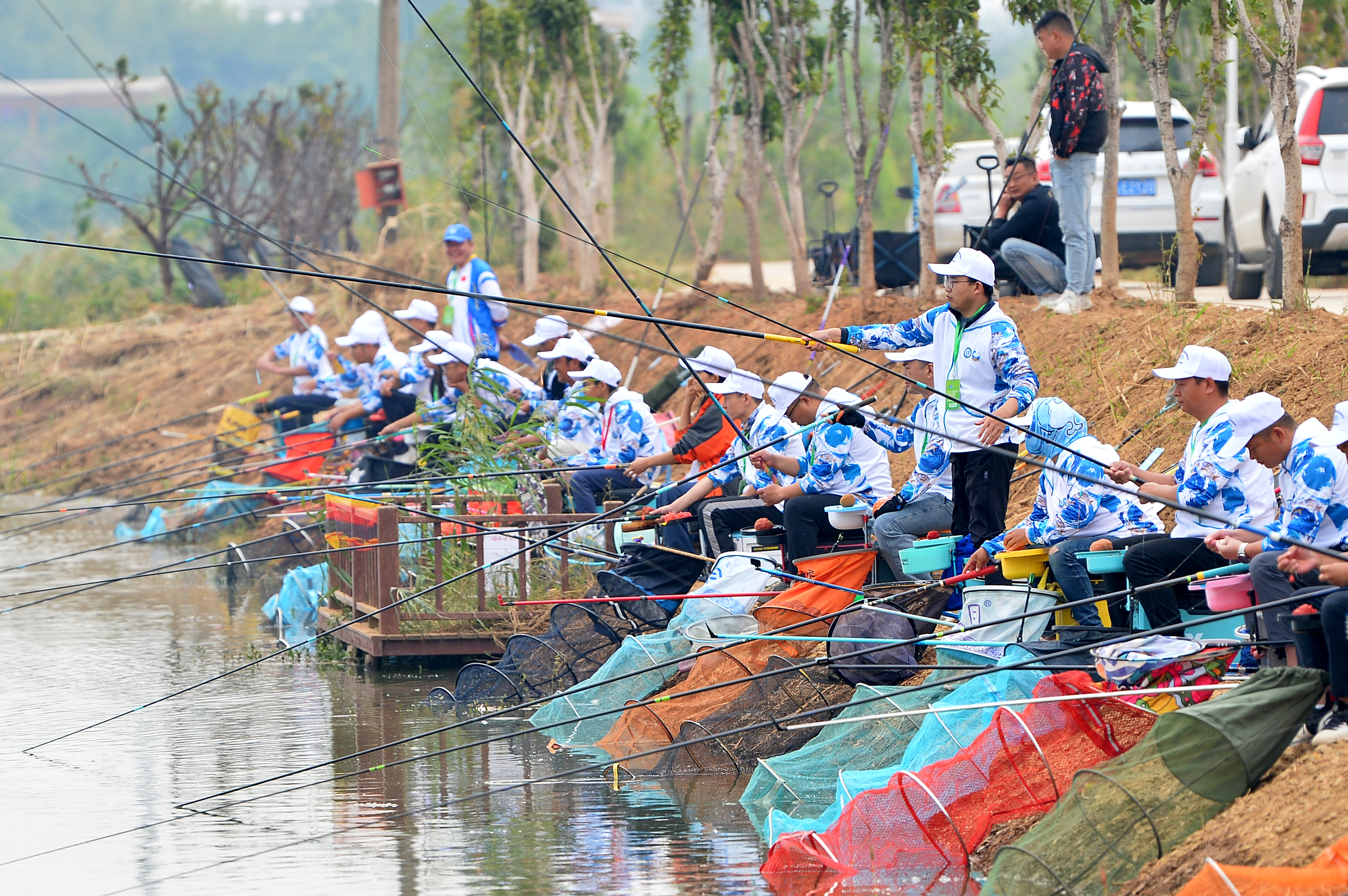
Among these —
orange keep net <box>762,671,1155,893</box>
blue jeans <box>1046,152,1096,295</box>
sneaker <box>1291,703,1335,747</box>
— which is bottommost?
orange keep net <box>762,671,1155,893</box>

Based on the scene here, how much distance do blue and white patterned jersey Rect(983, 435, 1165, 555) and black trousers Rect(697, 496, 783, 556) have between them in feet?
8.44

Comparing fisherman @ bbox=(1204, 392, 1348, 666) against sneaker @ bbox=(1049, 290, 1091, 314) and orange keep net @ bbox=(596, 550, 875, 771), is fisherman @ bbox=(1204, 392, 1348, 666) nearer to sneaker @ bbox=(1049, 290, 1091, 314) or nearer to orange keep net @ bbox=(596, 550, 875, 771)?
orange keep net @ bbox=(596, 550, 875, 771)

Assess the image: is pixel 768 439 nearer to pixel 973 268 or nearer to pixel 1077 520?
pixel 973 268

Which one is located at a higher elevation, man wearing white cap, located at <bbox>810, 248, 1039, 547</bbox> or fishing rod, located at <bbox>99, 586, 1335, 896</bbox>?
man wearing white cap, located at <bbox>810, 248, 1039, 547</bbox>

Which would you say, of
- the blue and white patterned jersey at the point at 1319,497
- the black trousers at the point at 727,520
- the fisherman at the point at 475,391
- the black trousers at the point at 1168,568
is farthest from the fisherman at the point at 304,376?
the blue and white patterned jersey at the point at 1319,497

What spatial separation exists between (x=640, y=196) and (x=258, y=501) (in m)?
28.9

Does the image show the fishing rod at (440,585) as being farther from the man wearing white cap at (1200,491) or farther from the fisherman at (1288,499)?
the fisherman at (1288,499)

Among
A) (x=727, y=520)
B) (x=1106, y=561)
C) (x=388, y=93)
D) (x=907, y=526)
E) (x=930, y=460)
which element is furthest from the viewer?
(x=388, y=93)

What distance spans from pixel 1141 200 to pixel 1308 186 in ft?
9.13

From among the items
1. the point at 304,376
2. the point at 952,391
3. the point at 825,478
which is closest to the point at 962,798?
the point at 952,391

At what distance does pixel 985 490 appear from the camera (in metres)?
8.15

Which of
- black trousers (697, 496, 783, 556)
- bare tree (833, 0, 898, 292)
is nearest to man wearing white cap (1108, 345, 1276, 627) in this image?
black trousers (697, 496, 783, 556)

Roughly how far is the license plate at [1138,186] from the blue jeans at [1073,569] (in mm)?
8196

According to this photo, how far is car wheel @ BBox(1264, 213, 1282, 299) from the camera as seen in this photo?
1155 cm
